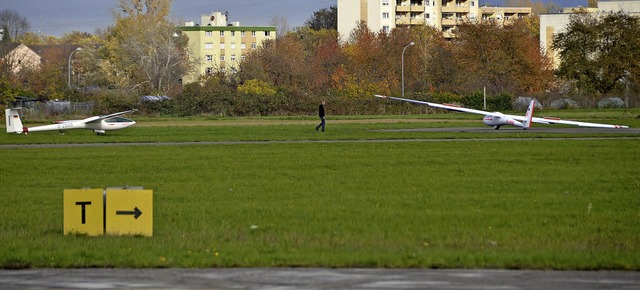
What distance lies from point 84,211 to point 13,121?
40.3 m

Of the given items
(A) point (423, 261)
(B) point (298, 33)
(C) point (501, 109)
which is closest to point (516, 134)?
(A) point (423, 261)

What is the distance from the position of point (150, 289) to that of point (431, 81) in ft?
357

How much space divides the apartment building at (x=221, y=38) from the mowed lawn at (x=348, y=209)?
5658 inches

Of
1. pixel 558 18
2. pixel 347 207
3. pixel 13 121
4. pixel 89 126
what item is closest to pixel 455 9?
pixel 558 18

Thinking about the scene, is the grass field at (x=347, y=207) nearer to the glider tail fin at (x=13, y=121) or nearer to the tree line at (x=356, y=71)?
the glider tail fin at (x=13, y=121)

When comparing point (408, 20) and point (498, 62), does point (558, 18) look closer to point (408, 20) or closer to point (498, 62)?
point (408, 20)

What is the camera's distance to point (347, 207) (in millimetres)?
20953

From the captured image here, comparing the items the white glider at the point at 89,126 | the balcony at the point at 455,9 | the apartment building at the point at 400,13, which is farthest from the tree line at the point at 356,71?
the balcony at the point at 455,9

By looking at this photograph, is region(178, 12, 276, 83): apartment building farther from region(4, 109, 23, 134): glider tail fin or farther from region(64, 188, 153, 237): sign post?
region(64, 188, 153, 237): sign post

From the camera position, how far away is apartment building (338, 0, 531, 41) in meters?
174

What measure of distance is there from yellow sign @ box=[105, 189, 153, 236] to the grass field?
10.9 inches

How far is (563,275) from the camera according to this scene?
43.7 ft

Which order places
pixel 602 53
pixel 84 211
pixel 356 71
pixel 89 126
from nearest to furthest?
pixel 84 211 → pixel 89 126 → pixel 602 53 → pixel 356 71

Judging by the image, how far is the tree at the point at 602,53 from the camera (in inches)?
4060
